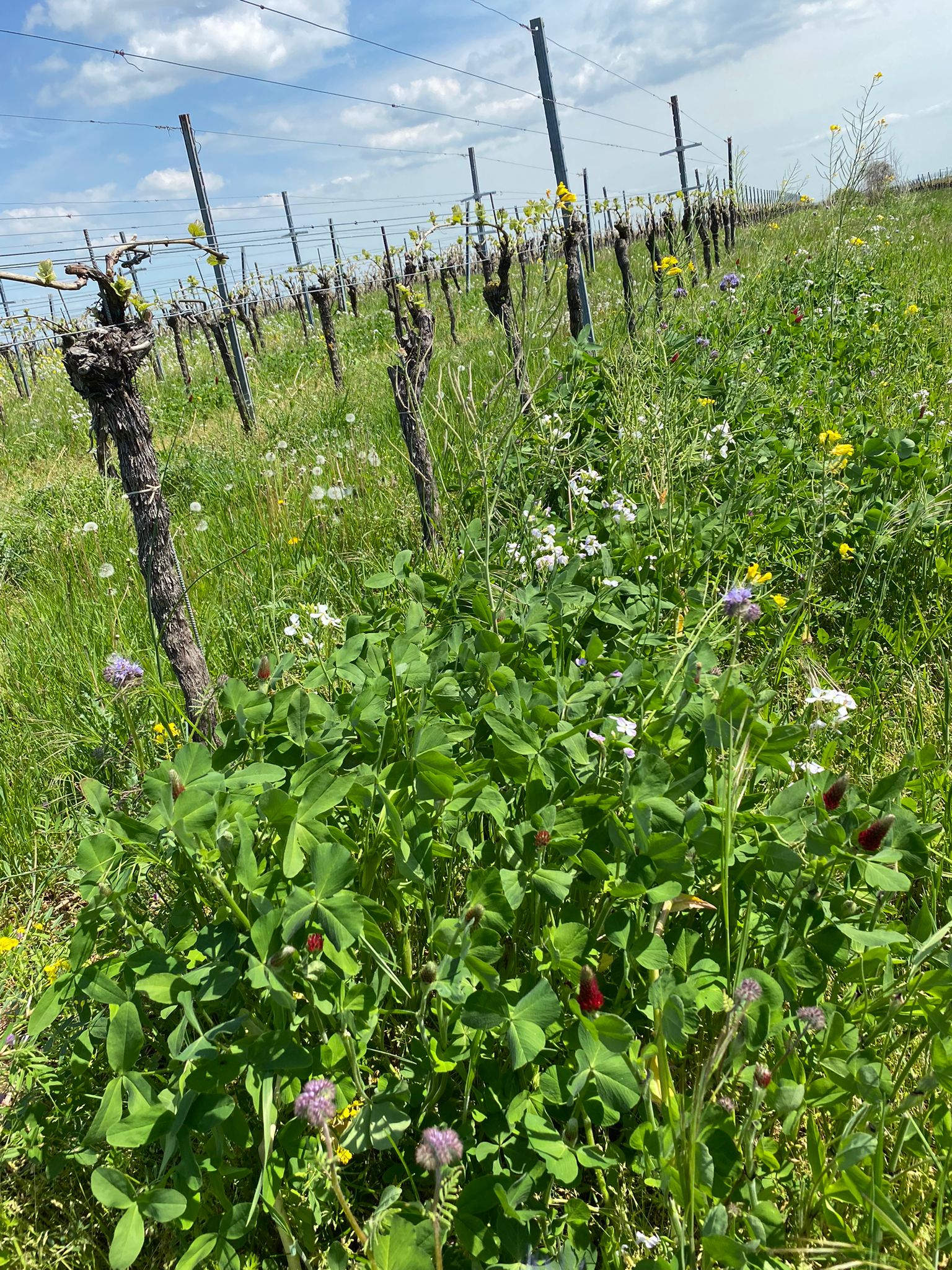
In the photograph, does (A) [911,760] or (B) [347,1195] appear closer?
(B) [347,1195]

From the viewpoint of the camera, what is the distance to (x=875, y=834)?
115cm

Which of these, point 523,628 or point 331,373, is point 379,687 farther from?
point 331,373

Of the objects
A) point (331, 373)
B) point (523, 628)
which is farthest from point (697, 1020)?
point (331, 373)

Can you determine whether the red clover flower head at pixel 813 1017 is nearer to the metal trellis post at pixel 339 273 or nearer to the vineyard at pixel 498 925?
the vineyard at pixel 498 925

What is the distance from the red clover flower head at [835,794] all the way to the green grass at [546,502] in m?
0.20

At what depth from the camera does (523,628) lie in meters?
1.82

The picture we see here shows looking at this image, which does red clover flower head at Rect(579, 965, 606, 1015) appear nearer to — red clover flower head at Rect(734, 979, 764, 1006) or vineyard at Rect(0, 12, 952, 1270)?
vineyard at Rect(0, 12, 952, 1270)

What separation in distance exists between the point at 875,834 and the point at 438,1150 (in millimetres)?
783

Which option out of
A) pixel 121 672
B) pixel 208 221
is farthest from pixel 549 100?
pixel 121 672

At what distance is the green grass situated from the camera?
A: 2.10 meters

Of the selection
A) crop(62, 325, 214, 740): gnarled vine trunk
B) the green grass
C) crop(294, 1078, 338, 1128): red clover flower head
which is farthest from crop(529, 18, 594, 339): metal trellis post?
crop(294, 1078, 338, 1128): red clover flower head

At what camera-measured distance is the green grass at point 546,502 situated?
2098 mm

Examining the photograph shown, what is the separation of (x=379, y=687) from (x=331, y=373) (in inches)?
357

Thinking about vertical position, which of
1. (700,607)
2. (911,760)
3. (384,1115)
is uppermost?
(700,607)
